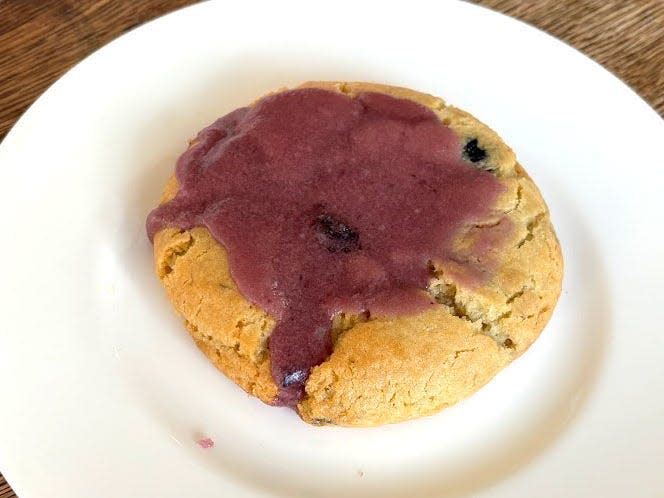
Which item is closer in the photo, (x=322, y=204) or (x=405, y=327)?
(x=405, y=327)

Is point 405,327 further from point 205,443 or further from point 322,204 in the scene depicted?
point 205,443

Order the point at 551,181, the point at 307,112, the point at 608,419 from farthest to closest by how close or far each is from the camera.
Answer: the point at 551,181 → the point at 307,112 → the point at 608,419

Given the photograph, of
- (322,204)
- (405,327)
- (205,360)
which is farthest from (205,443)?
(322,204)

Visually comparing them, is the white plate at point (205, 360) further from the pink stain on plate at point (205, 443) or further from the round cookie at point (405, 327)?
the round cookie at point (405, 327)

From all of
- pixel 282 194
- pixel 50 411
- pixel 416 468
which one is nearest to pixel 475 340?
pixel 416 468

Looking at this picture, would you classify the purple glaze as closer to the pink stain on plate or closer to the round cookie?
the round cookie

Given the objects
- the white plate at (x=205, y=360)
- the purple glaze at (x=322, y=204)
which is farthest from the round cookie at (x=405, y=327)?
the white plate at (x=205, y=360)

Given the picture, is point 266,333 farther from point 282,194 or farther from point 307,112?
point 307,112
